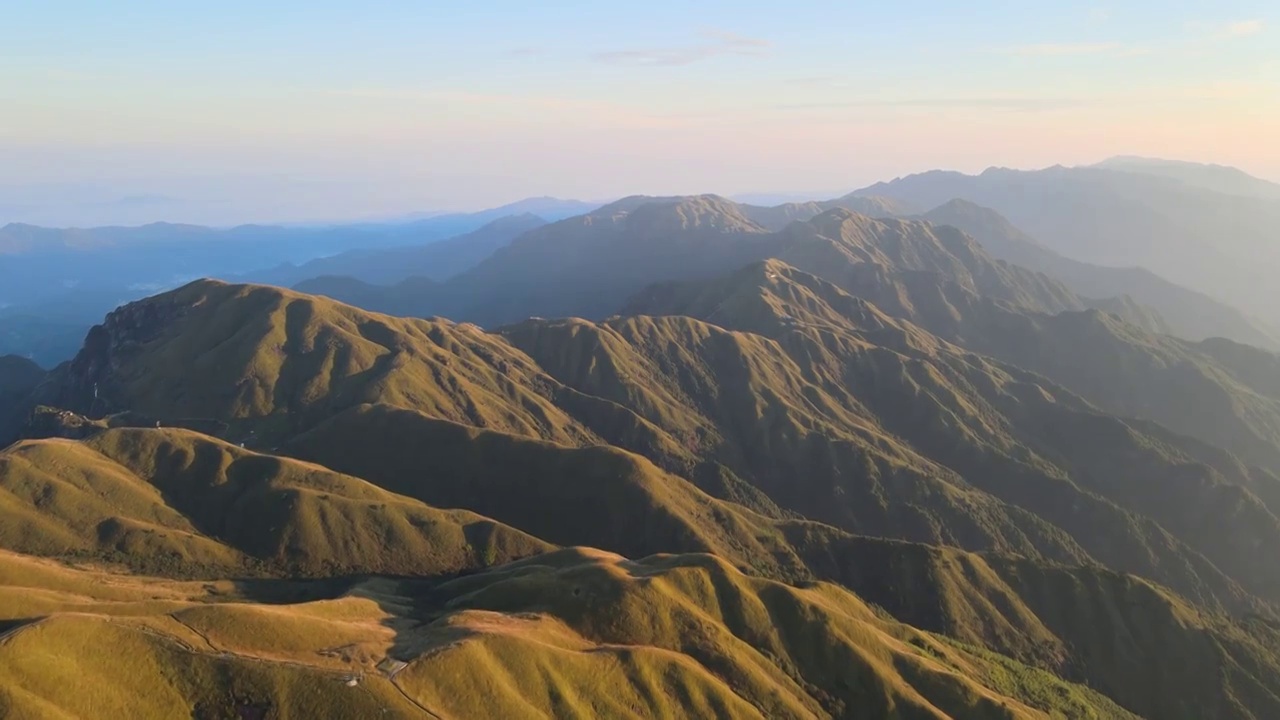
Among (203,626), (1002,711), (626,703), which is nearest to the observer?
(203,626)

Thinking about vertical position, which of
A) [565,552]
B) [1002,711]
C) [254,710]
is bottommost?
[1002,711]

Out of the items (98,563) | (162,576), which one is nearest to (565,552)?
(162,576)

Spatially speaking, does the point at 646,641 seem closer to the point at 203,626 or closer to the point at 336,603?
the point at 336,603

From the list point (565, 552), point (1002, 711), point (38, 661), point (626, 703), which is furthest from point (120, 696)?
point (1002, 711)

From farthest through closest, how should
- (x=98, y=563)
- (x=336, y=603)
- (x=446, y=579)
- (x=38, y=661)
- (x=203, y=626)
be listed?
(x=446, y=579)
(x=98, y=563)
(x=336, y=603)
(x=203, y=626)
(x=38, y=661)

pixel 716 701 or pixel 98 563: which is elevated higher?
pixel 98 563

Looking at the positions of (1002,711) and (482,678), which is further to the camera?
(1002,711)
